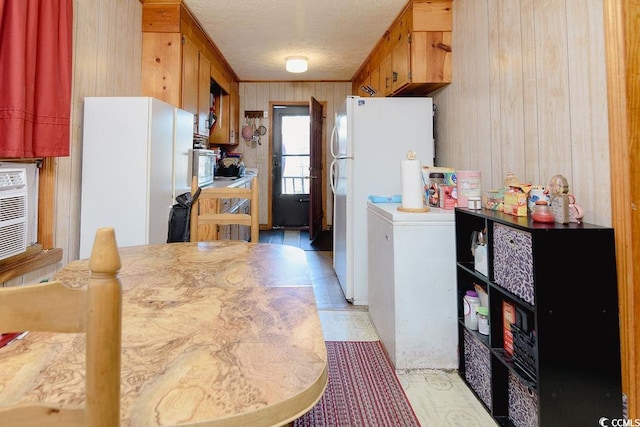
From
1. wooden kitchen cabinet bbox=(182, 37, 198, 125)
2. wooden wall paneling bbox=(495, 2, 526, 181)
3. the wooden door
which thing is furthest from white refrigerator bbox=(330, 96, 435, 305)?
the wooden door

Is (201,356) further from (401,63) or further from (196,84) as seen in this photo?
(196,84)

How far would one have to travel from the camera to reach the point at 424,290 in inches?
74.7

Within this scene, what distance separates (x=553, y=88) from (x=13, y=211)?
2.50 metres

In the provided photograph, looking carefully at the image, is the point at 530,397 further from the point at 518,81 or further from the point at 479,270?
the point at 518,81

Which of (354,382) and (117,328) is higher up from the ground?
(117,328)

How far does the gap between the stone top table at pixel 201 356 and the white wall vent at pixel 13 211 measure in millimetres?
736

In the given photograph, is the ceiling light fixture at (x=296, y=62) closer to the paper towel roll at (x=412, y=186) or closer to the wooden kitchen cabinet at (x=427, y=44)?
the wooden kitchen cabinet at (x=427, y=44)

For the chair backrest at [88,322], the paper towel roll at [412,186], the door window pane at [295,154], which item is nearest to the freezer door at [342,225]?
the paper towel roll at [412,186]

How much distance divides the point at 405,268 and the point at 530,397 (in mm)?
764

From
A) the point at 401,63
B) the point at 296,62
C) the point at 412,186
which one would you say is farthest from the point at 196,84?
the point at 412,186

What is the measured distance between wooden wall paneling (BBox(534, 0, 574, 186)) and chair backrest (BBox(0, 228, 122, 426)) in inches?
68.4

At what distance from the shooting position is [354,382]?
1777 mm

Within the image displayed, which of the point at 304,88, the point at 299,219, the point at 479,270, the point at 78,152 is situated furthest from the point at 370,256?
the point at 304,88

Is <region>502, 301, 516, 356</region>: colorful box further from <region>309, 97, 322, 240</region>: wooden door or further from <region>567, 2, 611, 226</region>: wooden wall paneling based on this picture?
<region>309, 97, 322, 240</region>: wooden door
